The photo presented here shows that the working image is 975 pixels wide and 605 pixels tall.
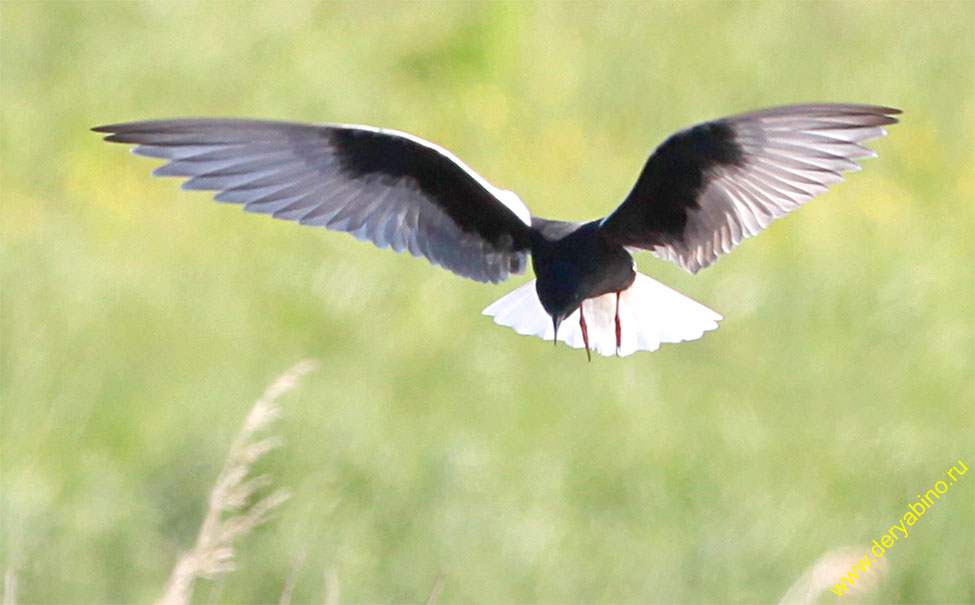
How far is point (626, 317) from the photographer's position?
503 centimetres

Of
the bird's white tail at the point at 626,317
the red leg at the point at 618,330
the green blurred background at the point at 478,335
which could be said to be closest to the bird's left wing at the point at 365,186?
the bird's white tail at the point at 626,317

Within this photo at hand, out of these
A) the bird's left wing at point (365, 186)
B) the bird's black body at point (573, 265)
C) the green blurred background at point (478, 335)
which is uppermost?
the green blurred background at point (478, 335)

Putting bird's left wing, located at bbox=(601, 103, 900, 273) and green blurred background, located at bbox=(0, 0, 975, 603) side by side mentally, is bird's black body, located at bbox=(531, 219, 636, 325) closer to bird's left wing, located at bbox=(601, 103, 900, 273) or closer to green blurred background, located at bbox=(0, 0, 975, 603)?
bird's left wing, located at bbox=(601, 103, 900, 273)

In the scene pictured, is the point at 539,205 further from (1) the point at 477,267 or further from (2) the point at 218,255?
(1) the point at 477,267

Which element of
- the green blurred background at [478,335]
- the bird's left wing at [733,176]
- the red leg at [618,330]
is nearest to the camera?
the bird's left wing at [733,176]

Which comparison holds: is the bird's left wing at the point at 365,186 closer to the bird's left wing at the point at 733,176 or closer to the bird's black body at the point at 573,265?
the bird's black body at the point at 573,265

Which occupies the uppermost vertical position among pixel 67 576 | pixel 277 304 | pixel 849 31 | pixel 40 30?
pixel 849 31

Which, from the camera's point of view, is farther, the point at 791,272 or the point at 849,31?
the point at 849,31

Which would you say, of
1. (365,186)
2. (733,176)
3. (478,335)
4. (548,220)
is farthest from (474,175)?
(478,335)

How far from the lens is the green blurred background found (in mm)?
8070

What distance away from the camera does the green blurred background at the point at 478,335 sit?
8.07 meters

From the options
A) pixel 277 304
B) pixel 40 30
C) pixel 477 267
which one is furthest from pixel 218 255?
pixel 477 267

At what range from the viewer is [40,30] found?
→ 42.2 ft

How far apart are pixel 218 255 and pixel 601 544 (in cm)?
331
